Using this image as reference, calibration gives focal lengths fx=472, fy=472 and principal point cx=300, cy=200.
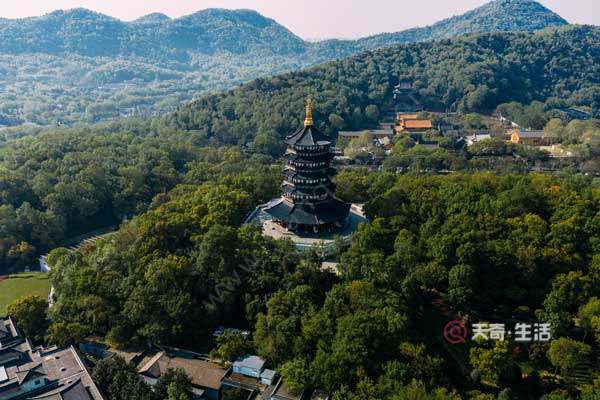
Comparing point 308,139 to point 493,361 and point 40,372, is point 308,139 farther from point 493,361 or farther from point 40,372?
point 40,372

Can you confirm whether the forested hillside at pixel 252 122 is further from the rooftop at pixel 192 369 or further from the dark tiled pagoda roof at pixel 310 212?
the rooftop at pixel 192 369

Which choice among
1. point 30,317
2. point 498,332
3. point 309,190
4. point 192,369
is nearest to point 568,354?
point 498,332

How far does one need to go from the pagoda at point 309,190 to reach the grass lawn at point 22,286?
60.4ft

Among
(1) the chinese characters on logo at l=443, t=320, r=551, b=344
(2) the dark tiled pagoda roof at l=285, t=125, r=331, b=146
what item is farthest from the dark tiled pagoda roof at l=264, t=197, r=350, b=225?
(1) the chinese characters on logo at l=443, t=320, r=551, b=344

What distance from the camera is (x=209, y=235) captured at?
1172 inches

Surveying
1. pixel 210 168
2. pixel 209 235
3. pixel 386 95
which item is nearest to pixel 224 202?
pixel 209 235

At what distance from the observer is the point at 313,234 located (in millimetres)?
35438

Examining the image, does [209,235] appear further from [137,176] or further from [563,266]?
[137,176]

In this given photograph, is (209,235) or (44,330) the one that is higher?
(209,235)

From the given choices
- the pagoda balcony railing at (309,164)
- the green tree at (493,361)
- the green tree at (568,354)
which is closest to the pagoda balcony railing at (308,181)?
the pagoda balcony railing at (309,164)

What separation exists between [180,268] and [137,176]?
27014mm

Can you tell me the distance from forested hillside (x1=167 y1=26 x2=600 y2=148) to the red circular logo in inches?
1841

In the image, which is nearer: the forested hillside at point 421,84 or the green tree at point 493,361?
the green tree at point 493,361

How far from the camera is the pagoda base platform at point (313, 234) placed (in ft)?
107
